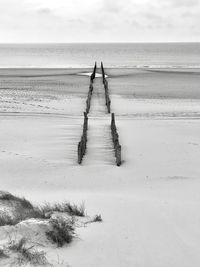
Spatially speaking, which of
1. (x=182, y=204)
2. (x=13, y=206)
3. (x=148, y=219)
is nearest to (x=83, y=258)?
(x=148, y=219)

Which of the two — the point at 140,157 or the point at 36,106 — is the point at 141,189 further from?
the point at 36,106

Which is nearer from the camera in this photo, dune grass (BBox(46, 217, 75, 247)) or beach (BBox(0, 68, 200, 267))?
dune grass (BBox(46, 217, 75, 247))

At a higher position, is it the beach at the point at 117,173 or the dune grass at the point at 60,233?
the dune grass at the point at 60,233

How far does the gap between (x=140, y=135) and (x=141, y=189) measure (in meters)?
6.24

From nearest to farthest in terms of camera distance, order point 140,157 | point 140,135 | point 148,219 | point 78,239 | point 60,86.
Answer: point 78,239 < point 148,219 < point 140,157 < point 140,135 < point 60,86

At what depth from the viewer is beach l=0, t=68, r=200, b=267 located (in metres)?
5.45

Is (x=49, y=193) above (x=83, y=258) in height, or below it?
below

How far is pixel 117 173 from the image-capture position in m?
10.6

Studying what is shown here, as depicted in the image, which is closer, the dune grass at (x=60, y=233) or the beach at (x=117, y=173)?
the dune grass at (x=60, y=233)

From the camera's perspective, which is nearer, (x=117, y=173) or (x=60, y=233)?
(x=60, y=233)

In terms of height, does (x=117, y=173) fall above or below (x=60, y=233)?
below

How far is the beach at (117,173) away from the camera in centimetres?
545

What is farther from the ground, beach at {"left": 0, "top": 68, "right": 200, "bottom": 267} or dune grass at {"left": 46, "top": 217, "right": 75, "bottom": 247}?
dune grass at {"left": 46, "top": 217, "right": 75, "bottom": 247}

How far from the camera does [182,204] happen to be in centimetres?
773
